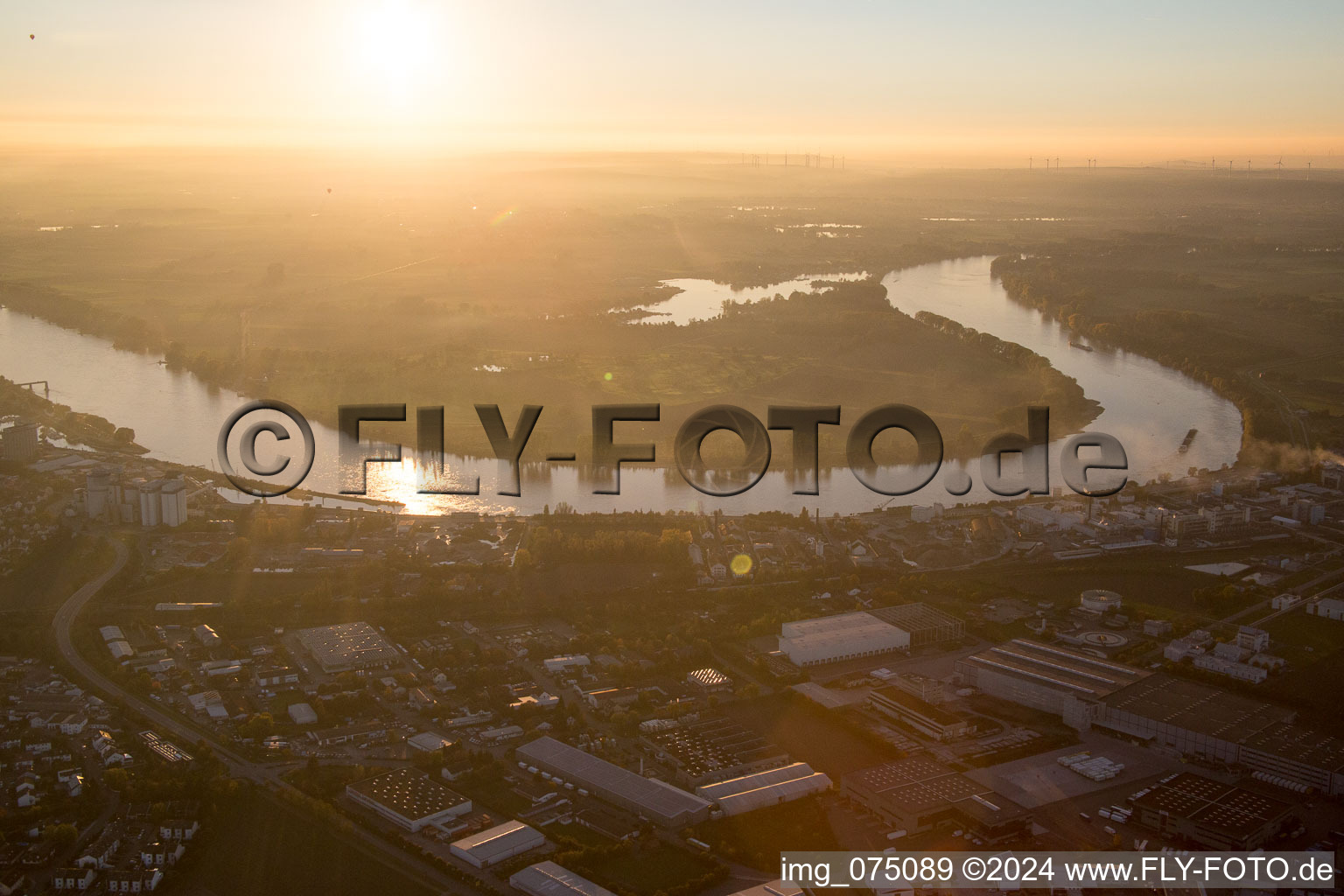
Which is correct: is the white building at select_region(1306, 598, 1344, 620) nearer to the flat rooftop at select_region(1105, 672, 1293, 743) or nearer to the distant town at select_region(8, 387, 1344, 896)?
the distant town at select_region(8, 387, 1344, 896)

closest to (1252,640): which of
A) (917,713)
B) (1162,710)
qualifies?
(1162,710)

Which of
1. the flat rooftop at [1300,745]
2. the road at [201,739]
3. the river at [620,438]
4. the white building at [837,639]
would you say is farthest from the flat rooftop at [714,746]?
the river at [620,438]

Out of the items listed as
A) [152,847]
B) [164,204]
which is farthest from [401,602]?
[164,204]

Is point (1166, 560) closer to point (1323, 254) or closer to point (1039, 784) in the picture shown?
point (1039, 784)

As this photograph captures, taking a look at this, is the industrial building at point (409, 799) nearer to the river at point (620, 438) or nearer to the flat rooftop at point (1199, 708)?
the flat rooftop at point (1199, 708)

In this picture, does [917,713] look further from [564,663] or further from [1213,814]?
[564,663]

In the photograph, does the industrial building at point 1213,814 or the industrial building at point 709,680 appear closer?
the industrial building at point 1213,814

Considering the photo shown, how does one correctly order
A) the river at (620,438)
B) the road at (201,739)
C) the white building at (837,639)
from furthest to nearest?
the river at (620,438)
the white building at (837,639)
the road at (201,739)
